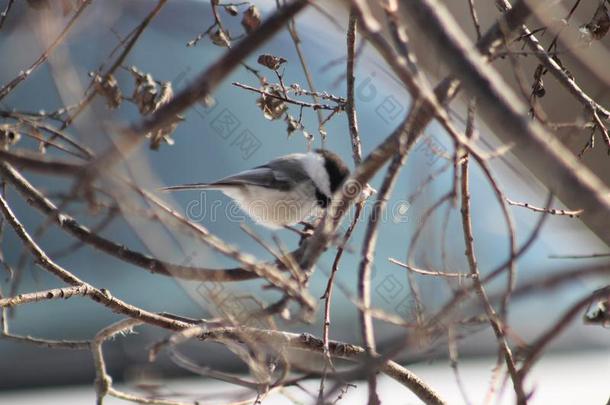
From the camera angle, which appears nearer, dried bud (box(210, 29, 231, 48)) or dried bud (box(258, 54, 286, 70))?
dried bud (box(210, 29, 231, 48))

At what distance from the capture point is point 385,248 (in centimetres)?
403

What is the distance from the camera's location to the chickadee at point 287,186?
317 centimetres

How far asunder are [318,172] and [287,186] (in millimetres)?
186

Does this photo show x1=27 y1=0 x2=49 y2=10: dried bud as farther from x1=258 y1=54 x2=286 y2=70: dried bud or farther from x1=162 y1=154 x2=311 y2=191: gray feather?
x1=162 y1=154 x2=311 y2=191: gray feather

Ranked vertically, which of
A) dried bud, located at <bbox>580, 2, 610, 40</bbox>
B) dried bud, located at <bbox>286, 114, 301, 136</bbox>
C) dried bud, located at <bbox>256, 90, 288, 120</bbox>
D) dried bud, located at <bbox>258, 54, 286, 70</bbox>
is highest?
dried bud, located at <bbox>258, 54, 286, 70</bbox>

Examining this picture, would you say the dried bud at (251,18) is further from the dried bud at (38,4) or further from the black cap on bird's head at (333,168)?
the black cap on bird's head at (333,168)

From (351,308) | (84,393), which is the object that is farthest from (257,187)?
(84,393)

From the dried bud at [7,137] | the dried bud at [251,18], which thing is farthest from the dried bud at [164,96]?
the dried bud at [7,137]

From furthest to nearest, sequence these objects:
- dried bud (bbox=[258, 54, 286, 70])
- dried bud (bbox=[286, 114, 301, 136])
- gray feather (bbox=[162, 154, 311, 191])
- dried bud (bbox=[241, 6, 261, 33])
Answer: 1. gray feather (bbox=[162, 154, 311, 191])
2. dried bud (bbox=[286, 114, 301, 136])
3. dried bud (bbox=[258, 54, 286, 70])
4. dried bud (bbox=[241, 6, 261, 33])

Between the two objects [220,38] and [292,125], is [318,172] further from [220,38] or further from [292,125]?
[220,38]

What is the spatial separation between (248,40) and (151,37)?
326cm

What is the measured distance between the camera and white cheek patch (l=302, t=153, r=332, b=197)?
3.16 metres

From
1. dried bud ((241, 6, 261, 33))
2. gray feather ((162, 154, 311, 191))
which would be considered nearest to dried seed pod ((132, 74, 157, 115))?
dried bud ((241, 6, 261, 33))

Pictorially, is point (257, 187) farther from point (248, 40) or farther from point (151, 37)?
point (248, 40)
